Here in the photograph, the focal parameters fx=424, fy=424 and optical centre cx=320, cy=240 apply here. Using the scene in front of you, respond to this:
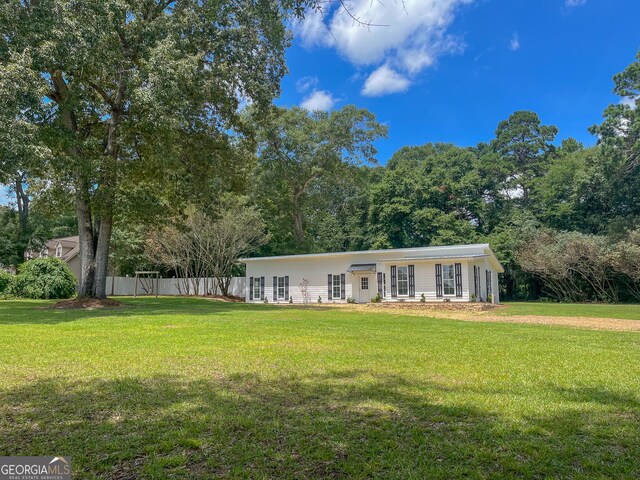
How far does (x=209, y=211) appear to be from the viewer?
17.9 metres

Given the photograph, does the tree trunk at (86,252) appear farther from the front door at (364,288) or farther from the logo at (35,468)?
the logo at (35,468)

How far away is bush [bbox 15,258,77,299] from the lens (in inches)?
873

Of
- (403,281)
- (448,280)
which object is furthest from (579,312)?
(403,281)

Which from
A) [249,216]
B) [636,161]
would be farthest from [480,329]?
[636,161]

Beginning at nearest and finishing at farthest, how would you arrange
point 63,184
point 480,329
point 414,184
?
point 480,329
point 63,184
point 414,184

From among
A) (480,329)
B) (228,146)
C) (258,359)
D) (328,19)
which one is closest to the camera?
(328,19)

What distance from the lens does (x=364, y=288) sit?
23703mm

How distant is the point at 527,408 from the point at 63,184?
51.7 feet

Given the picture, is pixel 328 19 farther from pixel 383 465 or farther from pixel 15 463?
pixel 15 463

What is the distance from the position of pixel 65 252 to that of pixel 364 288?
2526cm

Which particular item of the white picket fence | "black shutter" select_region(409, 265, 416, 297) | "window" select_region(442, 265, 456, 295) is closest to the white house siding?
"window" select_region(442, 265, 456, 295)

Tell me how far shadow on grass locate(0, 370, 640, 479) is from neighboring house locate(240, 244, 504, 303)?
16.9 metres

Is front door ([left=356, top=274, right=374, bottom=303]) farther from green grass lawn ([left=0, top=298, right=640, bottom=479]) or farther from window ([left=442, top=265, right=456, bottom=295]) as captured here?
green grass lawn ([left=0, top=298, right=640, bottom=479])

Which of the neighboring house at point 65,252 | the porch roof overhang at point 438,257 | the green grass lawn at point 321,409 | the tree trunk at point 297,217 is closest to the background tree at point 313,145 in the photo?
the tree trunk at point 297,217
